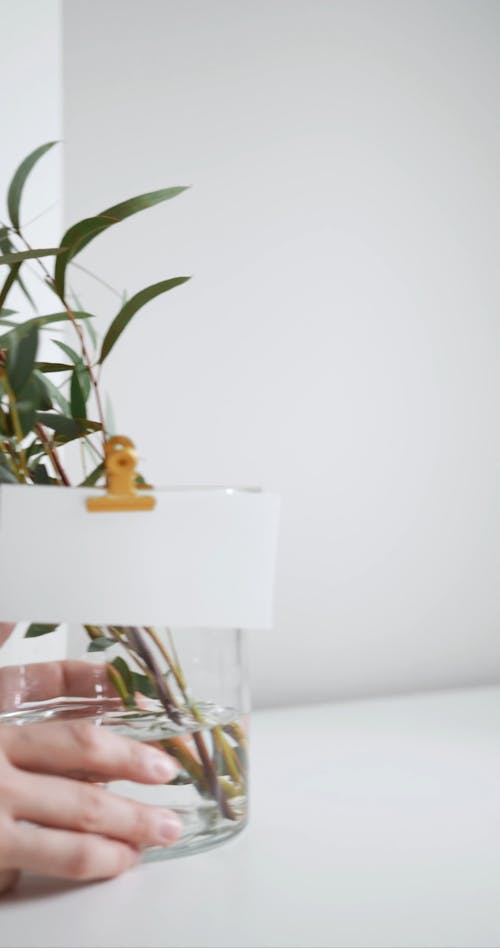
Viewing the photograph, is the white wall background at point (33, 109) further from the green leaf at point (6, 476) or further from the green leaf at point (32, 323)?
the green leaf at point (6, 476)

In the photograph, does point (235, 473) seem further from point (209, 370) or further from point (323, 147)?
point (323, 147)

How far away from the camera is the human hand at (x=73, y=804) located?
470mm

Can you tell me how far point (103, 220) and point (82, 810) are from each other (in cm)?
34

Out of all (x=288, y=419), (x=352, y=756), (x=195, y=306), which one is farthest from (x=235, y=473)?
(x=352, y=756)

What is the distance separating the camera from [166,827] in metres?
0.50

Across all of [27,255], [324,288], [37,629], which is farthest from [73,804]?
[324,288]

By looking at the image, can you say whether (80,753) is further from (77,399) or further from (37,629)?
(77,399)

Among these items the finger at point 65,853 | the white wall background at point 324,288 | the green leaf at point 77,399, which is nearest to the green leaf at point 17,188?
the green leaf at point 77,399

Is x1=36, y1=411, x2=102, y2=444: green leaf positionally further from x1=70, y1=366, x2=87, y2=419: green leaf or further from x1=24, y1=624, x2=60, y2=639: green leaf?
x1=24, y1=624, x2=60, y2=639: green leaf

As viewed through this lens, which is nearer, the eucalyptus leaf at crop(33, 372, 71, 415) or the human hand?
the human hand

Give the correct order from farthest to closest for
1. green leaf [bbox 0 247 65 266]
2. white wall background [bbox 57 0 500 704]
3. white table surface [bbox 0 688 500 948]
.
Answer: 1. white wall background [bbox 57 0 500 704]
2. green leaf [bbox 0 247 65 266]
3. white table surface [bbox 0 688 500 948]

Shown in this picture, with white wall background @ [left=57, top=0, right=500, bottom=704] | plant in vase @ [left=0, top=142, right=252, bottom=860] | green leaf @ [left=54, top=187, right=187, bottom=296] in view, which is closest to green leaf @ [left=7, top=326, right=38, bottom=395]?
plant in vase @ [left=0, top=142, right=252, bottom=860]

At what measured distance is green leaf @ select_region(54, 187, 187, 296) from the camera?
0.57 meters

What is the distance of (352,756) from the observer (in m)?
0.88
